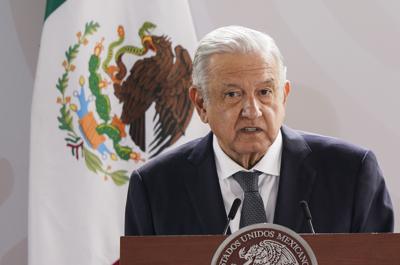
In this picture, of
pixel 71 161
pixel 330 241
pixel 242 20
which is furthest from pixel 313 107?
pixel 330 241

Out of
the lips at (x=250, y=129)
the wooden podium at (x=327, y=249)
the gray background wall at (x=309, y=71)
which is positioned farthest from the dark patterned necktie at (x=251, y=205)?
the gray background wall at (x=309, y=71)

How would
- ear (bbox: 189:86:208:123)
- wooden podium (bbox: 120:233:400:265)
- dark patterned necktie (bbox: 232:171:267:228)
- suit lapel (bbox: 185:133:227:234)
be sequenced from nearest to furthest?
1. wooden podium (bbox: 120:233:400:265)
2. dark patterned necktie (bbox: 232:171:267:228)
3. suit lapel (bbox: 185:133:227:234)
4. ear (bbox: 189:86:208:123)

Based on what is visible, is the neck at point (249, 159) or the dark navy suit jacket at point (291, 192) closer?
the dark navy suit jacket at point (291, 192)

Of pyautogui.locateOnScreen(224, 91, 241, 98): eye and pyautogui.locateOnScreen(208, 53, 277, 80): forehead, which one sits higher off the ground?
pyautogui.locateOnScreen(208, 53, 277, 80): forehead

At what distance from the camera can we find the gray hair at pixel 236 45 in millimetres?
2135

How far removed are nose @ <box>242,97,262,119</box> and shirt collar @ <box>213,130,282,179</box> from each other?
178 mm

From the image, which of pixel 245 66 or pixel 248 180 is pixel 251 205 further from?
pixel 245 66

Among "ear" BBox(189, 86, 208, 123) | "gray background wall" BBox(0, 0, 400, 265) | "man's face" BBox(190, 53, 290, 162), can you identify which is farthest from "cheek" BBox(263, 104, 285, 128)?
"gray background wall" BBox(0, 0, 400, 265)

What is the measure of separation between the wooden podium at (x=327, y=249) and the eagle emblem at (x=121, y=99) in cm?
171

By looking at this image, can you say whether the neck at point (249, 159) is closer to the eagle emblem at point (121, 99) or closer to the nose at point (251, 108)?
the nose at point (251, 108)

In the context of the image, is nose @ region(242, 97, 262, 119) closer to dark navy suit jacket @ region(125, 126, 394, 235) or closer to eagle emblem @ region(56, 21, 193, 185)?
dark navy suit jacket @ region(125, 126, 394, 235)

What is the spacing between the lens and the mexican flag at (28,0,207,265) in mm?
3254

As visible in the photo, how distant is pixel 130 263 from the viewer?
5.32 ft

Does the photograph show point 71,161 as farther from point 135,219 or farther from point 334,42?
point 334,42
